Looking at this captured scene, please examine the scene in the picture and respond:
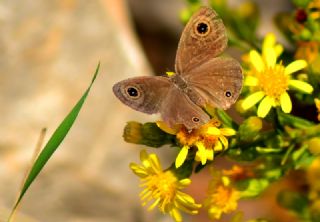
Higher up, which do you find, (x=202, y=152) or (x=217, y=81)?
(x=217, y=81)

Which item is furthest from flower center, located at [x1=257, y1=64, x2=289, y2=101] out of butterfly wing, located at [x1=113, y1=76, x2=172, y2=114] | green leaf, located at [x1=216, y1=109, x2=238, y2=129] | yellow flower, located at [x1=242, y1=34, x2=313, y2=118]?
butterfly wing, located at [x1=113, y1=76, x2=172, y2=114]

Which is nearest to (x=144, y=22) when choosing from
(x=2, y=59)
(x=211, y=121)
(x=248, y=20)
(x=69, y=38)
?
(x=69, y=38)

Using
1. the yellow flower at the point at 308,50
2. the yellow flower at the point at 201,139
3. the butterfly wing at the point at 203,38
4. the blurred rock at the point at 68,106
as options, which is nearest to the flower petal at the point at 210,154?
the yellow flower at the point at 201,139

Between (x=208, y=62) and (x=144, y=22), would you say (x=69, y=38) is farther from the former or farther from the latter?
(x=208, y=62)

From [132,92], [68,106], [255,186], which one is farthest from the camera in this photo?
[68,106]

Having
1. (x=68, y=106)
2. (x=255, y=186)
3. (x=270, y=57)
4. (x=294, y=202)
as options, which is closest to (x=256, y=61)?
(x=270, y=57)

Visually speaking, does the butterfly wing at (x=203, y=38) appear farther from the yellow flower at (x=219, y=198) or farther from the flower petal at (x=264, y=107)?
the yellow flower at (x=219, y=198)

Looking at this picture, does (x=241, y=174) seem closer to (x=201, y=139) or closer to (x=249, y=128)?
(x=249, y=128)
